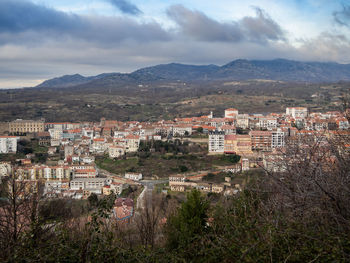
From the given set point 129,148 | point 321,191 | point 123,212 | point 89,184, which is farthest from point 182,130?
point 321,191

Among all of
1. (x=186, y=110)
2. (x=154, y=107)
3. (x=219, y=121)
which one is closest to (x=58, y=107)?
(x=154, y=107)

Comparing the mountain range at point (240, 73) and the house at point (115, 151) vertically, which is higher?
the mountain range at point (240, 73)

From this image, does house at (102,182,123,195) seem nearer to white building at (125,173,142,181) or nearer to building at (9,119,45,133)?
white building at (125,173,142,181)

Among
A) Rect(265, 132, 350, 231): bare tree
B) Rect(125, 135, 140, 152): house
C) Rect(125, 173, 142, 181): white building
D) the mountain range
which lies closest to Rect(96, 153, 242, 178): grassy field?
Rect(125, 173, 142, 181): white building

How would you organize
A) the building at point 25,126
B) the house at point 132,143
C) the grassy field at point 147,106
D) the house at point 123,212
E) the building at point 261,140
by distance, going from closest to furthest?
the house at point 123,212 → the building at point 261,140 → the house at point 132,143 → the building at point 25,126 → the grassy field at point 147,106

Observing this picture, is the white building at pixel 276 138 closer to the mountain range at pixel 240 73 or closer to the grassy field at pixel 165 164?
the grassy field at pixel 165 164

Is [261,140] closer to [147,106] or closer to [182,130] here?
[182,130]

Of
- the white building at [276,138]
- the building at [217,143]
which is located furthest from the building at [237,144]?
the white building at [276,138]
